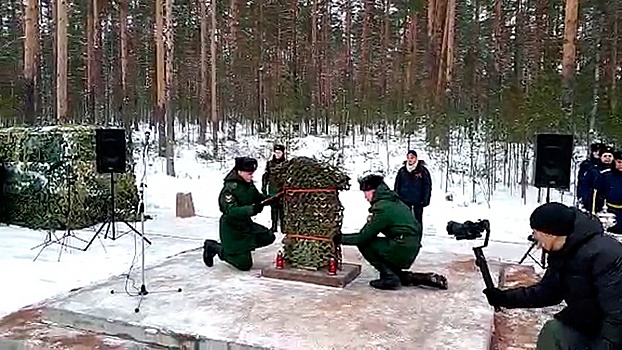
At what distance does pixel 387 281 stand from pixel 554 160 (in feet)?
8.40

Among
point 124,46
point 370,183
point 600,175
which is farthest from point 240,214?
point 124,46

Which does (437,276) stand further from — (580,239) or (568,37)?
(568,37)

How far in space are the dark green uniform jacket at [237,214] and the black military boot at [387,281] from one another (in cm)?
120

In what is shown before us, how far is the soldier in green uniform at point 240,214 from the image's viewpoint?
5.44 m

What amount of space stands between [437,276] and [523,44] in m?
12.8

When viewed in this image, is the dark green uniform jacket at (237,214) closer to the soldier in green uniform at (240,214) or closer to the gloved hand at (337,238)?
the soldier in green uniform at (240,214)

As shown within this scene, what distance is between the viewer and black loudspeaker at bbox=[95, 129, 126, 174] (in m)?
7.06

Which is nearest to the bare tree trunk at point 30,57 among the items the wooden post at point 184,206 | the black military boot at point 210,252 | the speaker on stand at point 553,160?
the wooden post at point 184,206

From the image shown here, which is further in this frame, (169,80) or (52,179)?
(169,80)

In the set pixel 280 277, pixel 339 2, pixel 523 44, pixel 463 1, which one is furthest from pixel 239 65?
pixel 280 277

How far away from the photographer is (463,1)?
1944 cm

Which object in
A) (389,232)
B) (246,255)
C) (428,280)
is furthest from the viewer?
(246,255)

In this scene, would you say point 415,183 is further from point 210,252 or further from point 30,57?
point 30,57

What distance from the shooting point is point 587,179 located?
7.70 m
